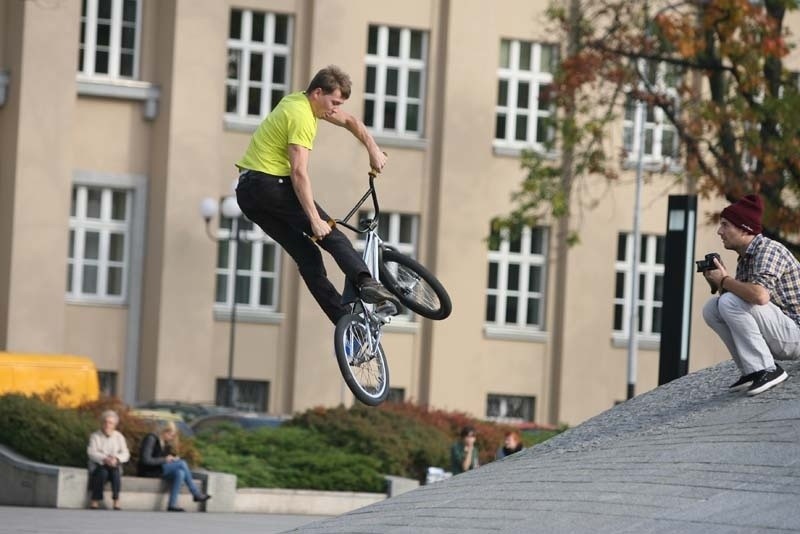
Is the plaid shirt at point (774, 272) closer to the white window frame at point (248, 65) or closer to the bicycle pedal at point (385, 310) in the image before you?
the bicycle pedal at point (385, 310)

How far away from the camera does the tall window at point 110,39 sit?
41.0 m

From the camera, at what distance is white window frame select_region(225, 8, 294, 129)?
42.2 m

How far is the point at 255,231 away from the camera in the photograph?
41781 millimetres

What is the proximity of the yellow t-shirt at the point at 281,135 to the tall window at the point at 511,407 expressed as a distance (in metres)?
31.7

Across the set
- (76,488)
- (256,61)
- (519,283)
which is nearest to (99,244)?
(256,61)

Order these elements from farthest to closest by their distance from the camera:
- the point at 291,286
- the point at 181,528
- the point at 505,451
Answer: the point at 291,286
the point at 505,451
the point at 181,528

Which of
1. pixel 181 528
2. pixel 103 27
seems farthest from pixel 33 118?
pixel 181 528

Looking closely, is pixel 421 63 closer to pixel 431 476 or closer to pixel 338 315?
pixel 431 476

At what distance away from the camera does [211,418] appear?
3123 centimetres

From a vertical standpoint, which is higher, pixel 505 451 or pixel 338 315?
pixel 338 315

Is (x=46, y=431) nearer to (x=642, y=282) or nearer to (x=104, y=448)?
(x=104, y=448)

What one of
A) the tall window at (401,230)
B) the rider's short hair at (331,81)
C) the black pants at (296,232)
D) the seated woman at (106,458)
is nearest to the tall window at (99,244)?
the tall window at (401,230)

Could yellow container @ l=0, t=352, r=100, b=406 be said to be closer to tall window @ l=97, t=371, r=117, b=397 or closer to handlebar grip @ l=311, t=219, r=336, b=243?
tall window @ l=97, t=371, r=117, b=397

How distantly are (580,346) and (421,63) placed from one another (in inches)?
304
